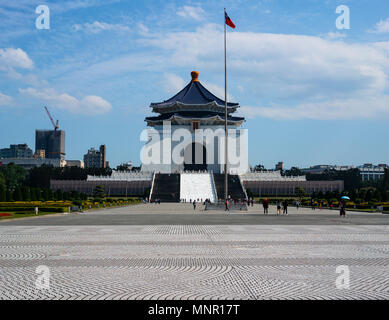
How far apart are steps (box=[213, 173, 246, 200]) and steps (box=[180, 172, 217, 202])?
2.49ft

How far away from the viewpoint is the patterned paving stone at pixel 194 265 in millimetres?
6609

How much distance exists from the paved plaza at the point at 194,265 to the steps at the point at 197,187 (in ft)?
132

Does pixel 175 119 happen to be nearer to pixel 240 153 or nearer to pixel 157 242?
pixel 240 153

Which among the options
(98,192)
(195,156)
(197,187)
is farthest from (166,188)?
(195,156)

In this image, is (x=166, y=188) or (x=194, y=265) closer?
(x=194, y=265)

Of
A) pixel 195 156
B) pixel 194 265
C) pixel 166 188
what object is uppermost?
pixel 195 156

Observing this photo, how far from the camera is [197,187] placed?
2282 inches

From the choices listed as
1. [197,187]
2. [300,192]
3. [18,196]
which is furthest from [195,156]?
[18,196]

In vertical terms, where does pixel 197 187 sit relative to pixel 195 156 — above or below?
below

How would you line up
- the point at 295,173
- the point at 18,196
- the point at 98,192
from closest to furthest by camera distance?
the point at 18,196 → the point at 98,192 → the point at 295,173

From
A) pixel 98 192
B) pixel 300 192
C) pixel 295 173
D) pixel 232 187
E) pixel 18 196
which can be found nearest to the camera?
pixel 18 196

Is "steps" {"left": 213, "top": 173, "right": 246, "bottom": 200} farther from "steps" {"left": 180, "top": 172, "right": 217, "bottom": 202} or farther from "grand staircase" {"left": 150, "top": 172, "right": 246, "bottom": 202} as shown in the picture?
"steps" {"left": 180, "top": 172, "right": 217, "bottom": 202}

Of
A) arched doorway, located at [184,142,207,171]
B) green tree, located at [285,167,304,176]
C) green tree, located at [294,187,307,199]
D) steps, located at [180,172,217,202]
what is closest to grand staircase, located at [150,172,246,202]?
steps, located at [180,172,217,202]

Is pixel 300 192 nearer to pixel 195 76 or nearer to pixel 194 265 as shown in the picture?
pixel 195 76
